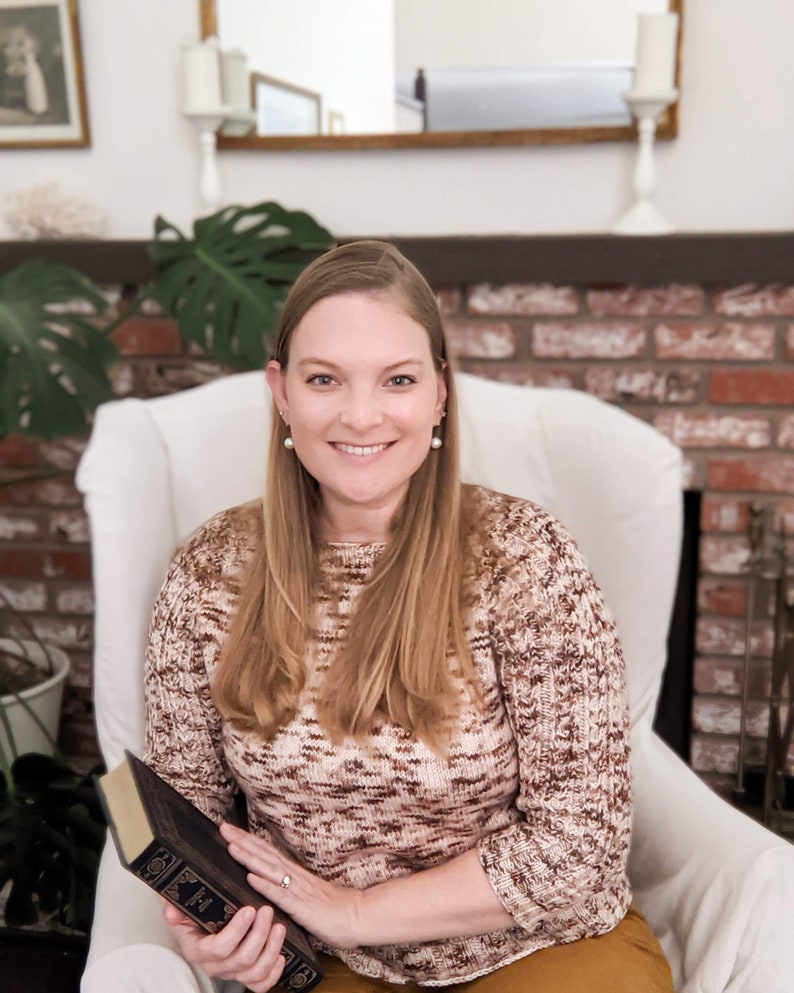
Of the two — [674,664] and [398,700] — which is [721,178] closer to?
[674,664]

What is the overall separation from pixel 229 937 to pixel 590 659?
0.44 meters

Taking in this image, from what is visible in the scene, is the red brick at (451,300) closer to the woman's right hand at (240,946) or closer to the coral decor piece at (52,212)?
the coral decor piece at (52,212)

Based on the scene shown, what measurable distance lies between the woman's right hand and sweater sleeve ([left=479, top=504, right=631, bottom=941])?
0.23m

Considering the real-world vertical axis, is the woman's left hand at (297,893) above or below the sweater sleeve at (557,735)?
below

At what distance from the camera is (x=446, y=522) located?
1079 mm

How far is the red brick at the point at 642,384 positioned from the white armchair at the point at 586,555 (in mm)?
562

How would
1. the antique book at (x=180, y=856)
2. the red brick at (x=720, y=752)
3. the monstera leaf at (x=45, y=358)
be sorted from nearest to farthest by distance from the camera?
the antique book at (x=180, y=856) → the monstera leaf at (x=45, y=358) → the red brick at (x=720, y=752)

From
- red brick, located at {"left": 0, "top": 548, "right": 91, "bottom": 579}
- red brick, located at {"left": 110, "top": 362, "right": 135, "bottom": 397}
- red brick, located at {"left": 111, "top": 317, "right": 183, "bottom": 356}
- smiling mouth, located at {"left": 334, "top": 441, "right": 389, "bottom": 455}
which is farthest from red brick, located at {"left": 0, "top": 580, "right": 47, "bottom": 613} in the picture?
smiling mouth, located at {"left": 334, "top": 441, "right": 389, "bottom": 455}

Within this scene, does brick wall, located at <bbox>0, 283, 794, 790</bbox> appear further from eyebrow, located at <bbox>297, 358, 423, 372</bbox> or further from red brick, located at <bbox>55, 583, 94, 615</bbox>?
eyebrow, located at <bbox>297, 358, 423, 372</bbox>

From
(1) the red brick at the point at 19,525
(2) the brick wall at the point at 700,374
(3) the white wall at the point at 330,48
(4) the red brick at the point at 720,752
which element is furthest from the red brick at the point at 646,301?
(1) the red brick at the point at 19,525

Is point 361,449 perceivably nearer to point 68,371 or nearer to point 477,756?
point 477,756

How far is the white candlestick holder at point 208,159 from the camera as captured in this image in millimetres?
1948

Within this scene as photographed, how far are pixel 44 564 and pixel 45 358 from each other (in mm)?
887

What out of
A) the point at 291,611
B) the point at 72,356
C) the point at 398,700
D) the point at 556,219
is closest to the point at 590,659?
the point at 398,700
